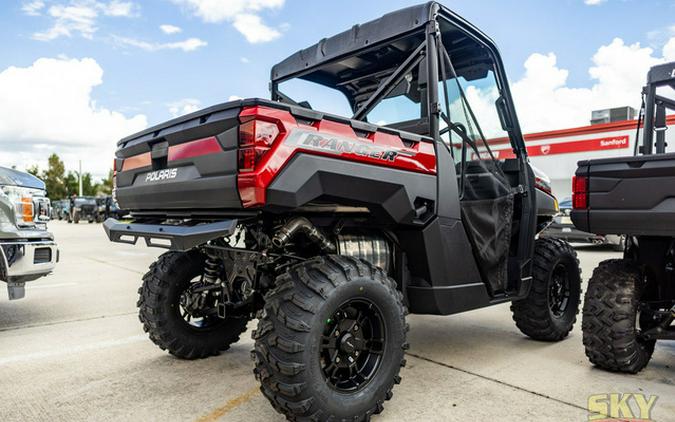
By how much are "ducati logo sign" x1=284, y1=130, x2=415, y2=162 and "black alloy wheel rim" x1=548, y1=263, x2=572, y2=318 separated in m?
2.47

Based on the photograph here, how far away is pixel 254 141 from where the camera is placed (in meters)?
2.64

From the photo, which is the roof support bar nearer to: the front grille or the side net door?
the side net door

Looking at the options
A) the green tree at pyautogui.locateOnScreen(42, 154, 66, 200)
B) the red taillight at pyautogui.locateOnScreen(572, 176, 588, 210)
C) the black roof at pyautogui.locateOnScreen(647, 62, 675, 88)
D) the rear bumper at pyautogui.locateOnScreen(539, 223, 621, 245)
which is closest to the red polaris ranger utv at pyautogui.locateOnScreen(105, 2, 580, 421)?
the red taillight at pyautogui.locateOnScreen(572, 176, 588, 210)

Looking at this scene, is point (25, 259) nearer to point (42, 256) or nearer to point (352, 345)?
point (42, 256)

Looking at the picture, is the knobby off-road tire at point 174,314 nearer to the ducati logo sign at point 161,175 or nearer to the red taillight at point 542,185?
the ducati logo sign at point 161,175

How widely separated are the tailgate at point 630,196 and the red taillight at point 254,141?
2.41 m

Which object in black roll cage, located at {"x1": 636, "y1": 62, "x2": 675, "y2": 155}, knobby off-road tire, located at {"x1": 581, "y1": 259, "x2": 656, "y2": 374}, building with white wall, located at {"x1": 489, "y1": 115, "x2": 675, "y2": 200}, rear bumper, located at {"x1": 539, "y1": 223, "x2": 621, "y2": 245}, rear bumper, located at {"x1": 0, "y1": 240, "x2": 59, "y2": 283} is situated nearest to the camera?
knobby off-road tire, located at {"x1": 581, "y1": 259, "x2": 656, "y2": 374}

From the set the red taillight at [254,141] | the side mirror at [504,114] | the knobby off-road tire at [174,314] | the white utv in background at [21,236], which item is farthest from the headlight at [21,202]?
the side mirror at [504,114]

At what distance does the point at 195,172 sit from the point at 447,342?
9.31 ft

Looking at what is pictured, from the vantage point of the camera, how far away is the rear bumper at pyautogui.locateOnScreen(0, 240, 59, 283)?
4770 millimetres

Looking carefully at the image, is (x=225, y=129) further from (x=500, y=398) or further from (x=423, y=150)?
(x=500, y=398)

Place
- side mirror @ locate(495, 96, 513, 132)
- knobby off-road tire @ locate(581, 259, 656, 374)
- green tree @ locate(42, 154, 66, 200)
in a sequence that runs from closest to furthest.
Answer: knobby off-road tire @ locate(581, 259, 656, 374) < side mirror @ locate(495, 96, 513, 132) < green tree @ locate(42, 154, 66, 200)

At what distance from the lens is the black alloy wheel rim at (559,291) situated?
4.86 meters

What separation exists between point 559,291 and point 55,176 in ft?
243
